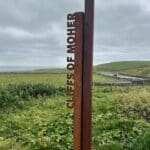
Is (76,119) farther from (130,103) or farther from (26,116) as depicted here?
(130,103)

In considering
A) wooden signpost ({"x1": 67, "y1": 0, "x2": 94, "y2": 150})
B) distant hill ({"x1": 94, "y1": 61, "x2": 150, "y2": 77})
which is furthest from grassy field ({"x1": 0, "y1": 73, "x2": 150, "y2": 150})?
distant hill ({"x1": 94, "y1": 61, "x2": 150, "y2": 77})

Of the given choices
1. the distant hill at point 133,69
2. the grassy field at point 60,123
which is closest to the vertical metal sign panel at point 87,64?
the grassy field at point 60,123

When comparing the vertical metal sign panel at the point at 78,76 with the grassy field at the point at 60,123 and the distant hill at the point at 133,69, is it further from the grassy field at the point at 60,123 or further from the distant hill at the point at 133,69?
the distant hill at the point at 133,69

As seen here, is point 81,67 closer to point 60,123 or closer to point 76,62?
point 76,62

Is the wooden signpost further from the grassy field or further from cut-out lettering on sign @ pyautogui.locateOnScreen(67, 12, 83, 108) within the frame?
the grassy field

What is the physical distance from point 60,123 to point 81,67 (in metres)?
4.73

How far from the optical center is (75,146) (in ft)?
13.4

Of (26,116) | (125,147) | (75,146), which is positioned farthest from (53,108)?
(75,146)

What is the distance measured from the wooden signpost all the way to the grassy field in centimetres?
236

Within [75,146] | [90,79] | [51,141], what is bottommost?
[51,141]

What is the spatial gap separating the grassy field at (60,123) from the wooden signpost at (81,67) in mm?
2355

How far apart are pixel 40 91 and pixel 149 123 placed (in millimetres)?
6076

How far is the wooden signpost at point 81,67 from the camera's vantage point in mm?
4016

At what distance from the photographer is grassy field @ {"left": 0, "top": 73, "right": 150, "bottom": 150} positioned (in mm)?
6961
